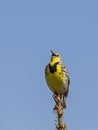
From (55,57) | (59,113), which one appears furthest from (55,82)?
(59,113)

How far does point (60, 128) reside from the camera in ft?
13.1

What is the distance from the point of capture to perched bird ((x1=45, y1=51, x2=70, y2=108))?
39.3 feet

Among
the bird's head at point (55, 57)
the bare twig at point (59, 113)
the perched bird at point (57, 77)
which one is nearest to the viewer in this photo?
the bare twig at point (59, 113)

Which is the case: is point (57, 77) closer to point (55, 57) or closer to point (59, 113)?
point (55, 57)

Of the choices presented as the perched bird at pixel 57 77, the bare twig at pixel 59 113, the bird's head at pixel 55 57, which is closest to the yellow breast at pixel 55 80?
the perched bird at pixel 57 77

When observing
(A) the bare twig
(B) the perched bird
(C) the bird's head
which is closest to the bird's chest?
(B) the perched bird

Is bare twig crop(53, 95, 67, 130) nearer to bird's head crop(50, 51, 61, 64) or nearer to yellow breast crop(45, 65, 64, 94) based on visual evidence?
yellow breast crop(45, 65, 64, 94)

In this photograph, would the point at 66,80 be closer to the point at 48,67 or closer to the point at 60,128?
the point at 48,67

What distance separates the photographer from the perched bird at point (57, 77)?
11992 millimetres

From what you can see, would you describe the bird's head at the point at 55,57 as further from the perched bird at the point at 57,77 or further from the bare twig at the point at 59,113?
the bare twig at the point at 59,113

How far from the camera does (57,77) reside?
40.1ft

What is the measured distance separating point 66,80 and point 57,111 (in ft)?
26.4

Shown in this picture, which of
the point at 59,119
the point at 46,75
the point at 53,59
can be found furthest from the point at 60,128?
the point at 53,59

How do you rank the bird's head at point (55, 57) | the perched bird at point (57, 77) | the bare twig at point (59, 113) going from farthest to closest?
the bird's head at point (55, 57), the perched bird at point (57, 77), the bare twig at point (59, 113)
